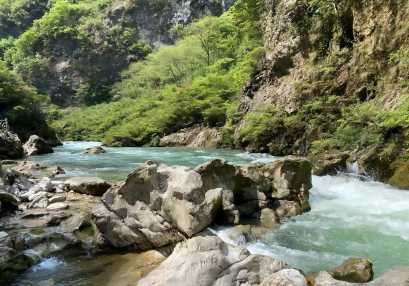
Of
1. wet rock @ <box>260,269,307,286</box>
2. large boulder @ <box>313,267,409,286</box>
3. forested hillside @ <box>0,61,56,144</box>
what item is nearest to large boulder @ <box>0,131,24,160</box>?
forested hillside @ <box>0,61,56,144</box>

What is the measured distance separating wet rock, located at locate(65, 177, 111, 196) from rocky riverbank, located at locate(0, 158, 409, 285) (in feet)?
0.10

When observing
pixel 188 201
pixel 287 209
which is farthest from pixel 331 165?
pixel 188 201

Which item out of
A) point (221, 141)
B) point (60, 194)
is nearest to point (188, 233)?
point (60, 194)

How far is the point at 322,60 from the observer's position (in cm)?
2362

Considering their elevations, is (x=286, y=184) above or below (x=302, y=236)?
above

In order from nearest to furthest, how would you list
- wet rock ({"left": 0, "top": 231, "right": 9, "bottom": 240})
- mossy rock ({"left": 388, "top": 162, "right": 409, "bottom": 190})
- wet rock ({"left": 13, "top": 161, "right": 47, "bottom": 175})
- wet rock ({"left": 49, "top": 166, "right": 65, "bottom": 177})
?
wet rock ({"left": 0, "top": 231, "right": 9, "bottom": 240}) < mossy rock ({"left": 388, "top": 162, "right": 409, "bottom": 190}) < wet rock ({"left": 49, "top": 166, "right": 65, "bottom": 177}) < wet rock ({"left": 13, "top": 161, "right": 47, "bottom": 175})

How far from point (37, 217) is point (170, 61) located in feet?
162

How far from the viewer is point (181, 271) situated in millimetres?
5484

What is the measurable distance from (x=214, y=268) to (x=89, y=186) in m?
7.43

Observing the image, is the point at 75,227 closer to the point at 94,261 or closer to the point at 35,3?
the point at 94,261

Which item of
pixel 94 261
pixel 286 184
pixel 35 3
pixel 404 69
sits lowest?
pixel 94 261

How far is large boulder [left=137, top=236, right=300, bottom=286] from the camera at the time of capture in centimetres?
531

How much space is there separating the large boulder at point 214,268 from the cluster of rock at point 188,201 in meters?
2.05

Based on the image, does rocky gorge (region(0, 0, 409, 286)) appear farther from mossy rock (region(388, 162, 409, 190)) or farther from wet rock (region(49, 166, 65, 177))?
wet rock (region(49, 166, 65, 177))
